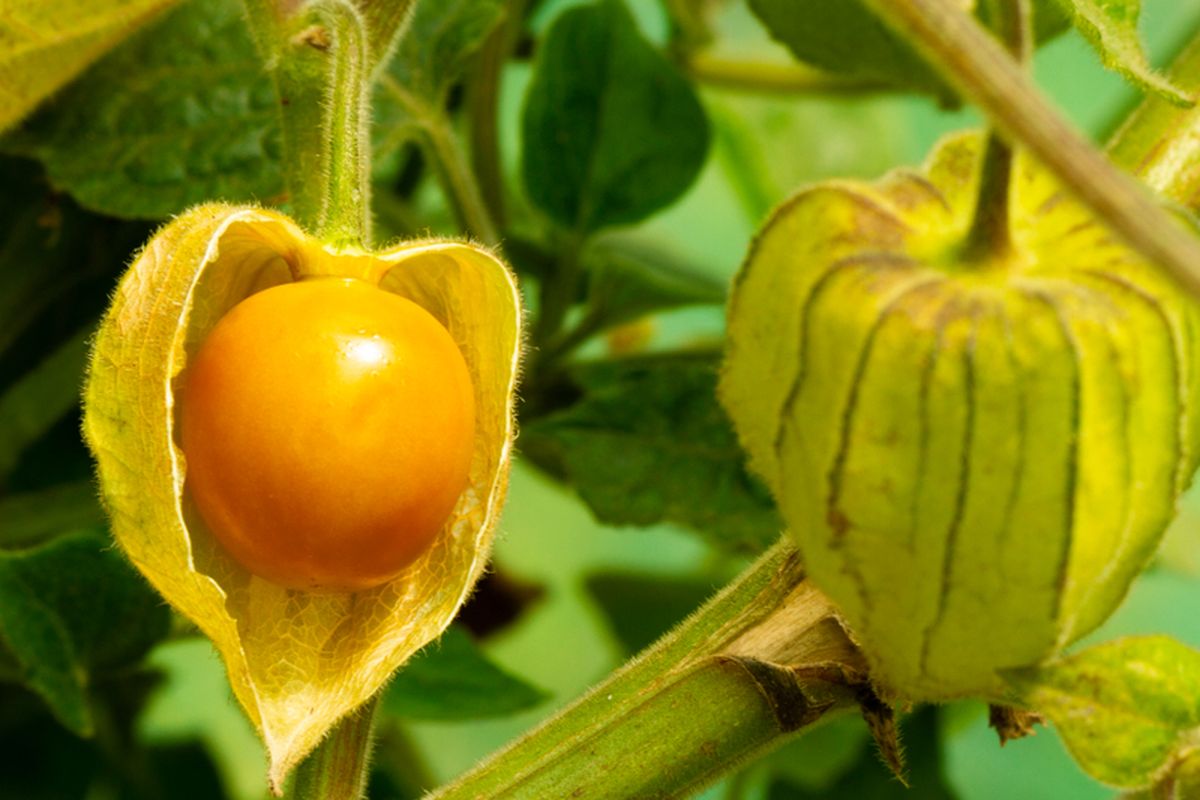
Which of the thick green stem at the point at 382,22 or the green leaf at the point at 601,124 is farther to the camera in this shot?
the green leaf at the point at 601,124

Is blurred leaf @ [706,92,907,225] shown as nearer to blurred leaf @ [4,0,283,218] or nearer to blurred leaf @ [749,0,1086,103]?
blurred leaf @ [749,0,1086,103]

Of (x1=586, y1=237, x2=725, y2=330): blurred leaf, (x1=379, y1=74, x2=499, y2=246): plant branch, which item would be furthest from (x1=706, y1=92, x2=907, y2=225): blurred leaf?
(x1=379, y1=74, x2=499, y2=246): plant branch

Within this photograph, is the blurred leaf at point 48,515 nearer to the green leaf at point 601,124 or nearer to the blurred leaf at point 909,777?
the green leaf at point 601,124

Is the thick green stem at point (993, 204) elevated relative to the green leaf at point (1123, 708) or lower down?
elevated

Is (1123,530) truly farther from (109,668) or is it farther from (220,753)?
(220,753)

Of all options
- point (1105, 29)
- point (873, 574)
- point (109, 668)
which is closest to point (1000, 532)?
point (873, 574)

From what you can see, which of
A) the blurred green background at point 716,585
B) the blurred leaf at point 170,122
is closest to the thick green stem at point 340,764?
the blurred leaf at point 170,122
